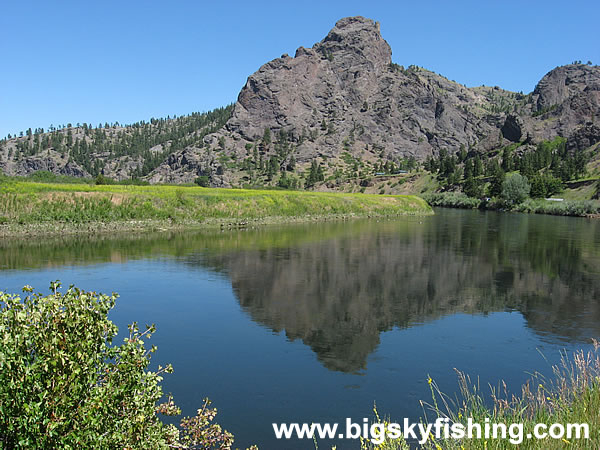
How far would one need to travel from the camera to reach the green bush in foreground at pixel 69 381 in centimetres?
640

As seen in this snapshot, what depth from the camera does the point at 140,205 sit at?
5981 centimetres

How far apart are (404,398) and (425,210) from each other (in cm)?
10016

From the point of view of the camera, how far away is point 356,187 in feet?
646

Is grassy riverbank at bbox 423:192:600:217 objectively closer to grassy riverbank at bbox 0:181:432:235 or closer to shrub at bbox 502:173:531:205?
shrub at bbox 502:173:531:205

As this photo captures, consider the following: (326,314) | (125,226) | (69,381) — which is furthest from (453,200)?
(69,381)

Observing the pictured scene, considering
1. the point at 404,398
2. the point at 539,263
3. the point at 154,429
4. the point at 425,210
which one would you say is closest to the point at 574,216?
the point at 425,210

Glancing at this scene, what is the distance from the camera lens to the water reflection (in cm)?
2141

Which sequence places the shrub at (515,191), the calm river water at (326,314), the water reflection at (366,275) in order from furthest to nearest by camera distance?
the shrub at (515,191) → the water reflection at (366,275) → the calm river water at (326,314)

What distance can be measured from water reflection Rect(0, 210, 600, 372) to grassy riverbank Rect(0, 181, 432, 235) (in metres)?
6.15

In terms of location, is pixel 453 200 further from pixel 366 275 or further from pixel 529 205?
pixel 366 275

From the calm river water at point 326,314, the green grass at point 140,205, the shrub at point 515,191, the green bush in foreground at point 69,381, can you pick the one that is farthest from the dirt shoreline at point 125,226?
the shrub at point 515,191

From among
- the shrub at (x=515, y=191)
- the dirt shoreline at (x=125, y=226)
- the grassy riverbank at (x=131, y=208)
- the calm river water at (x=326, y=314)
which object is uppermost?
the shrub at (x=515, y=191)

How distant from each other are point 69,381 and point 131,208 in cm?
5495

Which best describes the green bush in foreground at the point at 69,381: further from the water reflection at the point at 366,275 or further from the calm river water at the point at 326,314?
the water reflection at the point at 366,275
